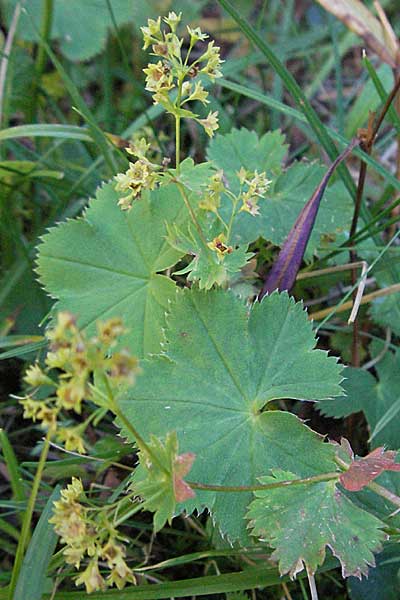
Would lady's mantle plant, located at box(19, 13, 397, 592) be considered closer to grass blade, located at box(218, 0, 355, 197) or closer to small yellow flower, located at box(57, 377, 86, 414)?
small yellow flower, located at box(57, 377, 86, 414)

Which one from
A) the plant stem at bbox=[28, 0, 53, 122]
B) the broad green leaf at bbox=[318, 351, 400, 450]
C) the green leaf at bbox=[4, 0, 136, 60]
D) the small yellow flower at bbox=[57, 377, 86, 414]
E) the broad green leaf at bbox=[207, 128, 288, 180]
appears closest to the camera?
the small yellow flower at bbox=[57, 377, 86, 414]

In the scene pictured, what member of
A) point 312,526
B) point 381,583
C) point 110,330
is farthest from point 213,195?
point 381,583

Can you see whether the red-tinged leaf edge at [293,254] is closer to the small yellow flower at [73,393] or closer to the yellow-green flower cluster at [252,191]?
the yellow-green flower cluster at [252,191]

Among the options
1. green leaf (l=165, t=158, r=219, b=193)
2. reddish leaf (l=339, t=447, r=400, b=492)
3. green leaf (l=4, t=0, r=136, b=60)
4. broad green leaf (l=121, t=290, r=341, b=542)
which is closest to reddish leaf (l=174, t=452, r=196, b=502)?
broad green leaf (l=121, t=290, r=341, b=542)

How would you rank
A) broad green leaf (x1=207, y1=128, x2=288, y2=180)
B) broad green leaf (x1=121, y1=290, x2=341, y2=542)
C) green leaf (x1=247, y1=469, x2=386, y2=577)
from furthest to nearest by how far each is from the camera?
broad green leaf (x1=207, y1=128, x2=288, y2=180) < broad green leaf (x1=121, y1=290, x2=341, y2=542) < green leaf (x1=247, y1=469, x2=386, y2=577)

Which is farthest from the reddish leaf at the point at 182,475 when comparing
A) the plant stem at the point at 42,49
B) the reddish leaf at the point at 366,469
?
the plant stem at the point at 42,49

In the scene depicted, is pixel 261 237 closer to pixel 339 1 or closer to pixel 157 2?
pixel 339 1
